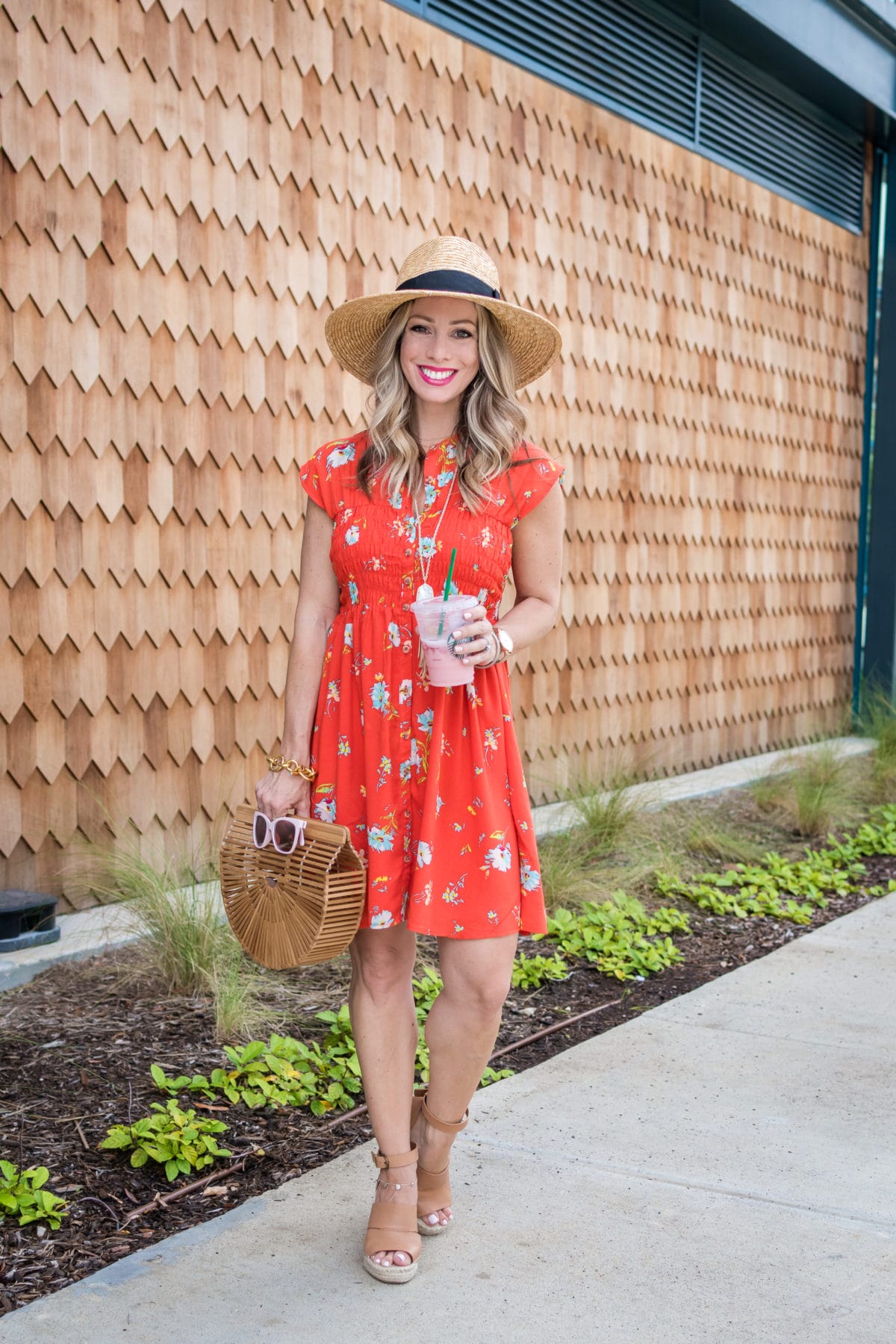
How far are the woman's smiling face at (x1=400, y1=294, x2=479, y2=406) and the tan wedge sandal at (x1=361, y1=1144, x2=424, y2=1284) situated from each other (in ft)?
5.02

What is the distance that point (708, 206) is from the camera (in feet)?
27.4

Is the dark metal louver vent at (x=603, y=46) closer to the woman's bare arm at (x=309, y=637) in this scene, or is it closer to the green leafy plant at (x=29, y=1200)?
the woman's bare arm at (x=309, y=637)

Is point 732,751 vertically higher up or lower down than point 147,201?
lower down

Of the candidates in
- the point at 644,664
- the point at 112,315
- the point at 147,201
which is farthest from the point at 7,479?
the point at 644,664

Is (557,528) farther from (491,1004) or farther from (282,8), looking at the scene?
(282,8)

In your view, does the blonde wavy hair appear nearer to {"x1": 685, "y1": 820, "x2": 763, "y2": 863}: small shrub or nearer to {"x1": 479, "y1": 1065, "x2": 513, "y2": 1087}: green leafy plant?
{"x1": 479, "y1": 1065, "x2": 513, "y2": 1087}: green leafy plant

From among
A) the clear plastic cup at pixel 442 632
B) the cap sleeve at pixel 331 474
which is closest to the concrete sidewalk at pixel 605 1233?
the clear plastic cup at pixel 442 632

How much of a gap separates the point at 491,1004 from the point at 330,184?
4.05 meters

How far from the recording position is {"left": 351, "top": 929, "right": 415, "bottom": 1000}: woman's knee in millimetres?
2725

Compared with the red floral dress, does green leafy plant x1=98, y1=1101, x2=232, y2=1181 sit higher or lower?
lower

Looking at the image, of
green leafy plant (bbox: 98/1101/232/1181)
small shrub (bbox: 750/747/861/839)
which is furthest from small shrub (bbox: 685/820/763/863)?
green leafy plant (bbox: 98/1101/232/1181)

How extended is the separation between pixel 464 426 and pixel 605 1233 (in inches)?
63.4

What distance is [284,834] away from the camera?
2707mm

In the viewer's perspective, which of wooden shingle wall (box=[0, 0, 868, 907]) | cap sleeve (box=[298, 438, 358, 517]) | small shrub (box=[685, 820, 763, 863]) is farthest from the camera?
small shrub (box=[685, 820, 763, 863])
